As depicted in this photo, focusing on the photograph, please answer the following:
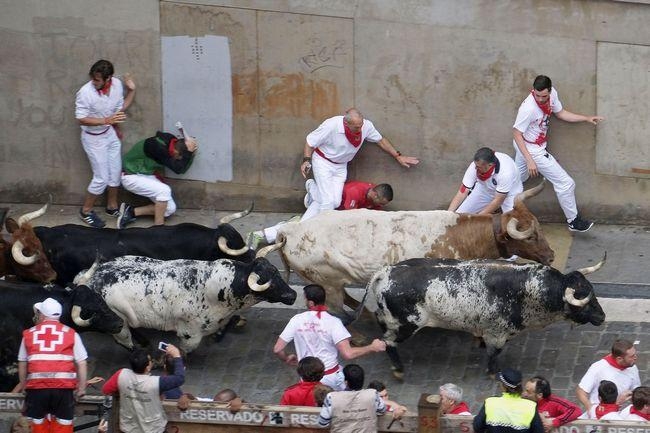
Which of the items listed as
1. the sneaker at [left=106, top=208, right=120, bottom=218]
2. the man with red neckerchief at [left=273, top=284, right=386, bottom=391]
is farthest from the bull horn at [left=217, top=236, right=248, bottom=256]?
the sneaker at [left=106, top=208, right=120, bottom=218]

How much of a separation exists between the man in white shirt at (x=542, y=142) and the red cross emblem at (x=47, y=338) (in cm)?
623

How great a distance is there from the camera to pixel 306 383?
45.2 feet

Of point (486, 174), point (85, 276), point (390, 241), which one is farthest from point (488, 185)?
point (85, 276)

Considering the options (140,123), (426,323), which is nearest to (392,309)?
(426,323)

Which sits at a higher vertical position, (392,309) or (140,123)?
(140,123)

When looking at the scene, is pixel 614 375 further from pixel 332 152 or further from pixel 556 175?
pixel 332 152

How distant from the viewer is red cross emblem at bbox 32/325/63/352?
46.0 ft

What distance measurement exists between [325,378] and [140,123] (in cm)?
549

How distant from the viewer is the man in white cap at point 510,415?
41.7ft

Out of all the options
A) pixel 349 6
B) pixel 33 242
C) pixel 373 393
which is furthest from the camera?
pixel 349 6

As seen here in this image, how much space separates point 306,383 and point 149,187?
551 centimetres

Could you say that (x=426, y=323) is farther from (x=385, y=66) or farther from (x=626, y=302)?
(x=385, y=66)

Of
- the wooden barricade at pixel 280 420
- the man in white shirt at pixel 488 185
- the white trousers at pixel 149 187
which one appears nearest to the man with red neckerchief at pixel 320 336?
the wooden barricade at pixel 280 420

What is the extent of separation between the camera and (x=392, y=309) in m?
15.3
